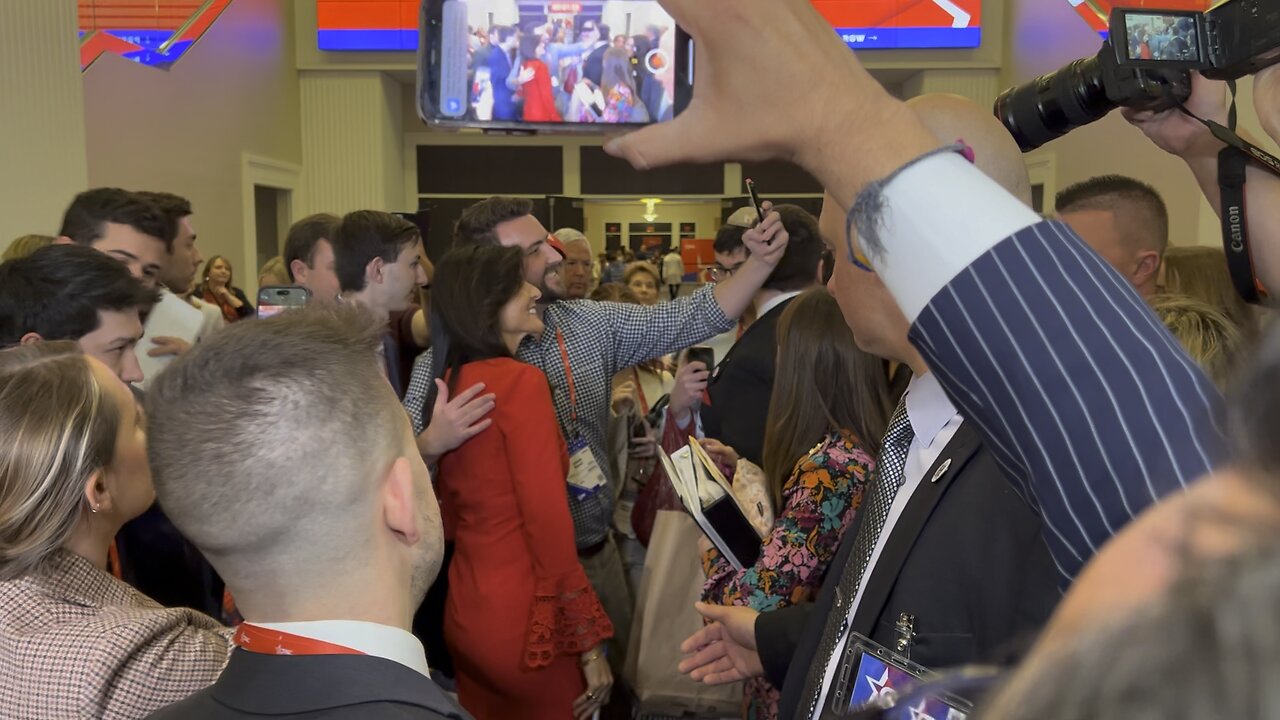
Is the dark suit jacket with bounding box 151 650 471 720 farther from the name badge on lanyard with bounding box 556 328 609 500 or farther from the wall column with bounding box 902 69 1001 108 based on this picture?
the wall column with bounding box 902 69 1001 108

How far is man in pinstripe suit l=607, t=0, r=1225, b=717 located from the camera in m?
0.52

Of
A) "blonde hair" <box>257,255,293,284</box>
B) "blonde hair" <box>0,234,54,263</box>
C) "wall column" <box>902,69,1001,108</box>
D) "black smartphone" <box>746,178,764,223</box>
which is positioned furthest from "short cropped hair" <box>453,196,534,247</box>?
"wall column" <box>902,69,1001,108</box>

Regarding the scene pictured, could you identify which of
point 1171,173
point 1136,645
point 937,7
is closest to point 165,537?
point 1136,645

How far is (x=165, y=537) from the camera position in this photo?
2.07 meters

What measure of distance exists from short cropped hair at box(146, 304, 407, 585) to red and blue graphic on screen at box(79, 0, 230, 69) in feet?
24.0

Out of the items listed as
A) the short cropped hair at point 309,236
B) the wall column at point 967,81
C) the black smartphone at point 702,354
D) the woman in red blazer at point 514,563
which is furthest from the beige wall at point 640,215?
the woman in red blazer at point 514,563

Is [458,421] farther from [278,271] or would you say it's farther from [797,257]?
[278,271]

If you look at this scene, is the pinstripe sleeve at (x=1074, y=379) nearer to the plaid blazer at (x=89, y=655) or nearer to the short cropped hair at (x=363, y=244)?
the plaid blazer at (x=89, y=655)

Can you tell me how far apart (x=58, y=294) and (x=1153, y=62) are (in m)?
2.27

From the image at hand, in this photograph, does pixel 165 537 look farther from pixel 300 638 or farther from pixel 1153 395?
pixel 1153 395

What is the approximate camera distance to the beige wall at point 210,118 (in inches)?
304

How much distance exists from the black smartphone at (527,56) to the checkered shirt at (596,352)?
5.66 feet

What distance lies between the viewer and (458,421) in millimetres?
2436

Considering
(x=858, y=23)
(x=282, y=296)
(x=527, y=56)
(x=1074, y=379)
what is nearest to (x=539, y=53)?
(x=527, y=56)
